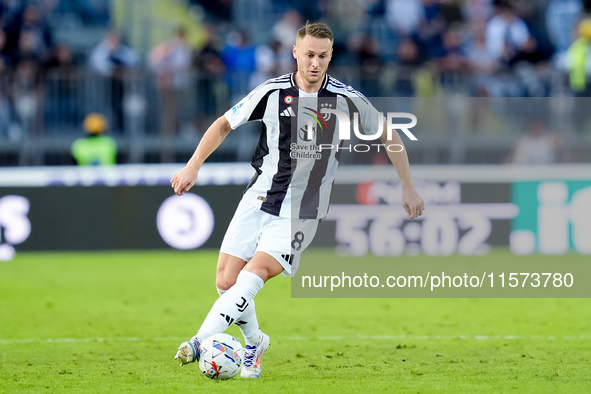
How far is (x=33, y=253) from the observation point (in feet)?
47.4

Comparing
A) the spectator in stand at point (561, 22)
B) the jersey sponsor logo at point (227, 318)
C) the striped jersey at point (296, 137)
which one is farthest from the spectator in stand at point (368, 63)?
the jersey sponsor logo at point (227, 318)

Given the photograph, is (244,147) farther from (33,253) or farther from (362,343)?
(362,343)

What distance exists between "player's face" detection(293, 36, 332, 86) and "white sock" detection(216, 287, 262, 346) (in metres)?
1.45

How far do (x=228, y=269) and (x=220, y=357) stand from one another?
2.12 feet

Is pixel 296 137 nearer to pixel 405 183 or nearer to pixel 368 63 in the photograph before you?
pixel 405 183

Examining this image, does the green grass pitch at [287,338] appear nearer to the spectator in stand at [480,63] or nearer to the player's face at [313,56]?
the player's face at [313,56]

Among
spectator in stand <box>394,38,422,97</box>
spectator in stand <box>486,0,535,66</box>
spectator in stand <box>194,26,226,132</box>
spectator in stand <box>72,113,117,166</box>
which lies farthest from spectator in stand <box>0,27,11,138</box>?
spectator in stand <box>486,0,535,66</box>

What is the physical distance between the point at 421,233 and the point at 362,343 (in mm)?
6187

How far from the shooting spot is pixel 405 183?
242 inches

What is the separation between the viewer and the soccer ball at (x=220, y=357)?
18.6 ft

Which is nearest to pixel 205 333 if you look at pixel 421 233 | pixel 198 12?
pixel 421 233

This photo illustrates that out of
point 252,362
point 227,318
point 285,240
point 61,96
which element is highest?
point 61,96

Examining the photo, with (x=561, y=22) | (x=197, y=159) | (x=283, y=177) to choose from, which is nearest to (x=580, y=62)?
(x=561, y=22)

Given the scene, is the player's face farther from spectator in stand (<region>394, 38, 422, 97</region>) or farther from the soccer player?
spectator in stand (<region>394, 38, 422, 97</region>)
